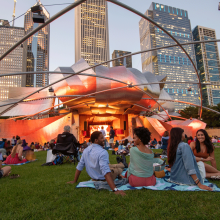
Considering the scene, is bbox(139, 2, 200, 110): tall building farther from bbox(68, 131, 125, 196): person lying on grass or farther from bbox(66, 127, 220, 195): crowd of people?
bbox(68, 131, 125, 196): person lying on grass

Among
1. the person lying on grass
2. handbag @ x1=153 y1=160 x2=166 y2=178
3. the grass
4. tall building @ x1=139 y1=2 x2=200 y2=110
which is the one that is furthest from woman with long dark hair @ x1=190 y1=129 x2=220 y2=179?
tall building @ x1=139 y1=2 x2=200 y2=110

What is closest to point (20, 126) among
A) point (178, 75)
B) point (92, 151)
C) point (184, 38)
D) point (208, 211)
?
point (92, 151)

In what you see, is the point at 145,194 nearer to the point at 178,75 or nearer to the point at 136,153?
the point at 136,153

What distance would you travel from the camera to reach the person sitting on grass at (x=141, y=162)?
3.47 m

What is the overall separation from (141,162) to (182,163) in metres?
0.98

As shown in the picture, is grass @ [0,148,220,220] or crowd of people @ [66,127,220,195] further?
crowd of people @ [66,127,220,195]

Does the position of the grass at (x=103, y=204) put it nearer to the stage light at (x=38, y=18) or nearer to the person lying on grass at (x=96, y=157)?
the person lying on grass at (x=96, y=157)

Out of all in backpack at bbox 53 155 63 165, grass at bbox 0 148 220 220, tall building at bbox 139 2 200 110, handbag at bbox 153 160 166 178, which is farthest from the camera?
tall building at bbox 139 2 200 110

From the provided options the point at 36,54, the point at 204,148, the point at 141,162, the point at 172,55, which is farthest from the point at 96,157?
the point at 172,55

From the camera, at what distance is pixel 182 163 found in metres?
3.73

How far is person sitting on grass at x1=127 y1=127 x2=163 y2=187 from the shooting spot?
347 cm

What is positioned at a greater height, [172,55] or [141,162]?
[172,55]

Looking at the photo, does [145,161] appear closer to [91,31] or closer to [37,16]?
[37,16]

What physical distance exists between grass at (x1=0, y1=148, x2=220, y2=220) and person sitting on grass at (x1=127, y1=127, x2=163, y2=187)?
0.90ft
